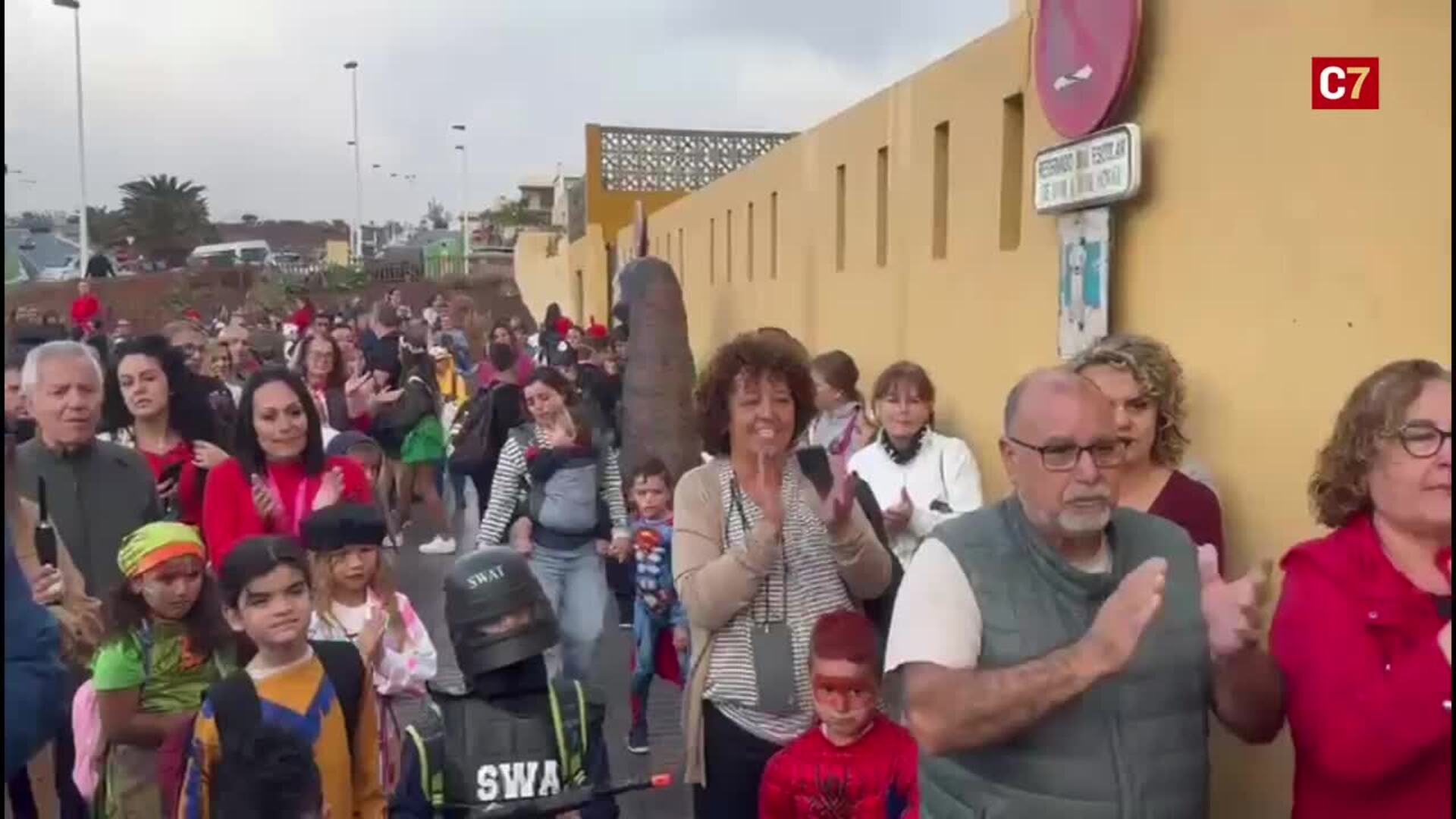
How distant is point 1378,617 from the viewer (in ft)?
7.18

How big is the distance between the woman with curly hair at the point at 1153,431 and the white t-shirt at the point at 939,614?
43.2 inches

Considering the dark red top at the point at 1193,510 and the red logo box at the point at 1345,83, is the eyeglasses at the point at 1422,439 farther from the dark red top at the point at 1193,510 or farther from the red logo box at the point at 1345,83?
the red logo box at the point at 1345,83

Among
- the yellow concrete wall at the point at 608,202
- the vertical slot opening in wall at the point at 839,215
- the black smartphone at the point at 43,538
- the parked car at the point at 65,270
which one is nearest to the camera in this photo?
the black smartphone at the point at 43,538

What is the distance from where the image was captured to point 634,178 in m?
27.3

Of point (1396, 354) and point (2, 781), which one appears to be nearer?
point (2, 781)

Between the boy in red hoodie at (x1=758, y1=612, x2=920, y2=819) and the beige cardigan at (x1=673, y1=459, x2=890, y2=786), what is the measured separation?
146 millimetres

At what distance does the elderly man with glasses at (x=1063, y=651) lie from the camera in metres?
2.17

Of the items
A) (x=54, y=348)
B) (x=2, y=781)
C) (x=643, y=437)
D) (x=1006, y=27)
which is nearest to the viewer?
(x=2, y=781)

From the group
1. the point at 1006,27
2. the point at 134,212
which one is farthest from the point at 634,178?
the point at 134,212

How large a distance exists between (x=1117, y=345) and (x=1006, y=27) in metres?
3.20

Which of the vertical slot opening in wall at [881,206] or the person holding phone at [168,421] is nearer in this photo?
the person holding phone at [168,421]

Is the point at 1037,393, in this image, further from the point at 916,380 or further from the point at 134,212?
the point at 134,212

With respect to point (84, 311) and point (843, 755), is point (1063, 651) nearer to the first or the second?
point (843, 755)

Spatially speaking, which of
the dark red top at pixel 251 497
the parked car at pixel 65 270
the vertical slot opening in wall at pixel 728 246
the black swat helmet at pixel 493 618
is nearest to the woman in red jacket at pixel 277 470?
the dark red top at pixel 251 497
